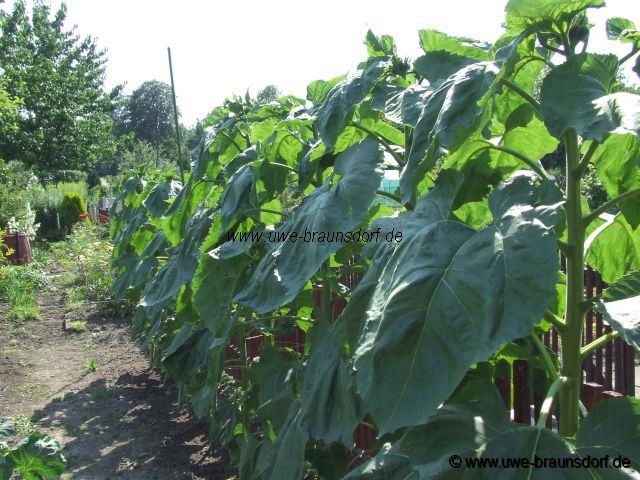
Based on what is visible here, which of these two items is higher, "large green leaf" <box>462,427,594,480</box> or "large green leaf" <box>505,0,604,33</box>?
"large green leaf" <box>505,0,604,33</box>

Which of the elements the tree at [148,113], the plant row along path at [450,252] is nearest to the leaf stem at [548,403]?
the plant row along path at [450,252]

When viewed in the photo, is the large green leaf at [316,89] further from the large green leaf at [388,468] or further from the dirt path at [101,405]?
the dirt path at [101,405]

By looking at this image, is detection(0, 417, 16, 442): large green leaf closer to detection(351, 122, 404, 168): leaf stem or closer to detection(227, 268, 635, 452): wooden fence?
detection(227, 268, 635, 452): wooden fence

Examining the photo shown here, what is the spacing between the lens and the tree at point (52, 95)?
23328 millimetres

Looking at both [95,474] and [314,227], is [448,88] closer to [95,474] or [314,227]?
[314,227]

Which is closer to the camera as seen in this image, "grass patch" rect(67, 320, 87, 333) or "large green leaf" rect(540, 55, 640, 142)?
"large green leaf" rect(540, 55, 640, 142)

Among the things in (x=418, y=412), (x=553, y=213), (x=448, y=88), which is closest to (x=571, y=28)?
(x=448, y=88)

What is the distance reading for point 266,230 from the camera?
8.05 ft

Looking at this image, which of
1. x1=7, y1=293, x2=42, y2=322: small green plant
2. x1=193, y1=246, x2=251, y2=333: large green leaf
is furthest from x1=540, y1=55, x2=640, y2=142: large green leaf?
x1=7, y1=293, x2=42, y2=322: small green plant

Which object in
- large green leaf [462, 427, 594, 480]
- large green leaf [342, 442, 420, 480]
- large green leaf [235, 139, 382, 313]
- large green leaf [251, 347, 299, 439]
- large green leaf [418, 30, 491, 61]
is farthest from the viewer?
Answer: large green leaf [251, 347, 299, 439]

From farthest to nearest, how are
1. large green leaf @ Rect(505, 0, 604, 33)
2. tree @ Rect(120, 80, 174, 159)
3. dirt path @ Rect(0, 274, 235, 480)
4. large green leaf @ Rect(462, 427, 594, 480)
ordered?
1. tree @ Rect(120, 80, 174, 159)
2. dirt path @ Rect(0, 274, 235, 480)
3. large green leaf @ Rect(505, 0, 604, 33)
4. large green leaf @ Rect(462, 427, 594, 480)

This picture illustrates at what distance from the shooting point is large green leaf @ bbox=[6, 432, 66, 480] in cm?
286

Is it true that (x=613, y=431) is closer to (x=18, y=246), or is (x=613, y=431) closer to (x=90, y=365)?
(x=90, y=365)

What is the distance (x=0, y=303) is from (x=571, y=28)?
10156mm
